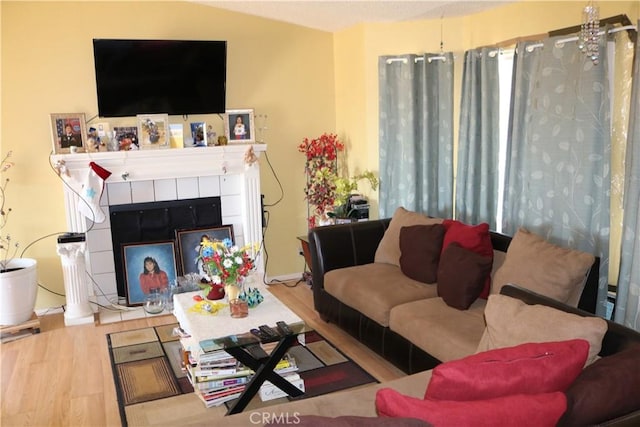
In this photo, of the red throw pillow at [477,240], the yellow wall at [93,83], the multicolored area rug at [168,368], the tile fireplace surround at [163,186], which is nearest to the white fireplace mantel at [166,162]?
the tile fireplace surround at [163,186]

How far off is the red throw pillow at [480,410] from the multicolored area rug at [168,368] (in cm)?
172

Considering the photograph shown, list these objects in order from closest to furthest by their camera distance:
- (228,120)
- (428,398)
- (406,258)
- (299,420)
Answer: (299,420), (428,398), (406,258), (228,120)

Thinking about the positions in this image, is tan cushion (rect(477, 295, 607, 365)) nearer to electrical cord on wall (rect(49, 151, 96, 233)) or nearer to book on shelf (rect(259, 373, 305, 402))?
book on shelf (rect(259, 373, 305, 402))

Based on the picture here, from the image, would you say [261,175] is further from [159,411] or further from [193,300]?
[159,411]

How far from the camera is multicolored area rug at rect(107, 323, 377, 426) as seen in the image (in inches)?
132

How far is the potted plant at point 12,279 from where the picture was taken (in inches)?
166

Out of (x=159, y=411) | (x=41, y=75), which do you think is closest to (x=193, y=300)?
(x=159, y=411)

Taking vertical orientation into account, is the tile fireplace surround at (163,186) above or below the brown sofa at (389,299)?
Result: above

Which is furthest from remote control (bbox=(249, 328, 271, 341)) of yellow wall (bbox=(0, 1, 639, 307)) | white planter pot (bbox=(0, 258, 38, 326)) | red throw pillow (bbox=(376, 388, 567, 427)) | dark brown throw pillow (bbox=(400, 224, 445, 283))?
yellow wall (bbox=(0, 1, 639, 307))

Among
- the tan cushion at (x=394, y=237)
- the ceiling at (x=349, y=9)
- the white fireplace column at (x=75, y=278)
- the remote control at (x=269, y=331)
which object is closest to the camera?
the remote control at (x=269, y=331)

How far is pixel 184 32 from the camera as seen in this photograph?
4879 millimetres

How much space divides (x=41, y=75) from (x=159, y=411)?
2890 mm

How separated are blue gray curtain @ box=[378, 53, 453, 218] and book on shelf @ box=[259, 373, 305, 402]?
2.15 meters

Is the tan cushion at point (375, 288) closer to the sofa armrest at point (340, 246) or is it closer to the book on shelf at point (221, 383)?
the sofa armrest at point (340, 246)
